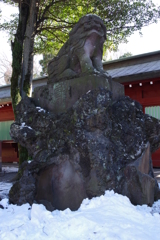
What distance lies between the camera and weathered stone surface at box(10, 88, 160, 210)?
299 cm

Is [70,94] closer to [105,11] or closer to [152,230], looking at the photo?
[152,230]

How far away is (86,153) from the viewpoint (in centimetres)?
305

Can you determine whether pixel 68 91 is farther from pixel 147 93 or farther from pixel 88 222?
pixel 147 93

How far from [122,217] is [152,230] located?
11.4 inches

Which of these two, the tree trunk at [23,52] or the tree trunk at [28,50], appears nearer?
the tree trunk at [23,52]

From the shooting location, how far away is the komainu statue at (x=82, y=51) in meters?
3.69

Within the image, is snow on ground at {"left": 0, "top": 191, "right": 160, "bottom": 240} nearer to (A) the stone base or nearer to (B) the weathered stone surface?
(B) the weathered stone surface

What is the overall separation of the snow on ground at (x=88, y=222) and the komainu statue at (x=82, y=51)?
1.78 metres

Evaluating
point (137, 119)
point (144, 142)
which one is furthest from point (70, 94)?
point (144, 142)

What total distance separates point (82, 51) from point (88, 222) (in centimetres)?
237

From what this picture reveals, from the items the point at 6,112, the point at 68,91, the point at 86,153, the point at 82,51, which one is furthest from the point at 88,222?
the point at 6,112

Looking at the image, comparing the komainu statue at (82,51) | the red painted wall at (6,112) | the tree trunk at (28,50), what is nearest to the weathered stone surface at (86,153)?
the komainu statue at (82,51)

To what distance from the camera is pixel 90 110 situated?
3111 millimetres

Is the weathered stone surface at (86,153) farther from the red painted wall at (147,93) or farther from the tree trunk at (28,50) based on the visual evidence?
the red painted wall at (147,93)
